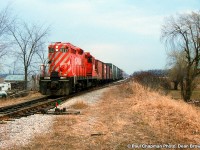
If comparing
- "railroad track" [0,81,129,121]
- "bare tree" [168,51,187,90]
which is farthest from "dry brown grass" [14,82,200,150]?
"bare tree" [168,51,187,90]

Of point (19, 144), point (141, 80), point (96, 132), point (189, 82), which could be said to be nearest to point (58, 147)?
point (19, 144)

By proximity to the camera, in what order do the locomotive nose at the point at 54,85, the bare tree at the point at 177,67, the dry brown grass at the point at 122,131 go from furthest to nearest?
1. the bare tree at the point at 177,67
2. the locomotive nose at the point at 54,85
3. the dry brown grass at the point at 122,131

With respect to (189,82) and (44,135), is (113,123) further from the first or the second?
(189,82)

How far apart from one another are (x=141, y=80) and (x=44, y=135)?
2521 cm

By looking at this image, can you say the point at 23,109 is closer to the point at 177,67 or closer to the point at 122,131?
the point at 122,131

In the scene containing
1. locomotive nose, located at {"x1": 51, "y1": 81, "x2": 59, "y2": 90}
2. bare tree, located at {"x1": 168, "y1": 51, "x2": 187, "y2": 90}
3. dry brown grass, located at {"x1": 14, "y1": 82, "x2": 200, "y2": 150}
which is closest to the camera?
dry brown grass, located at {"x1": 14, "y1": 82, "x2": 200, "y2": 150}

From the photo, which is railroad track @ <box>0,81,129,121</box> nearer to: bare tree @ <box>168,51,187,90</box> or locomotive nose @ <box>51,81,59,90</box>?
locomotive nose @ <box>51,81,59,90</box>

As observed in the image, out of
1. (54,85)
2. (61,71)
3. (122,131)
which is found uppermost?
Answer: (61,71)

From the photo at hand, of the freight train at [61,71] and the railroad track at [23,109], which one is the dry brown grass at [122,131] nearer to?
the railroad track at [23,109]

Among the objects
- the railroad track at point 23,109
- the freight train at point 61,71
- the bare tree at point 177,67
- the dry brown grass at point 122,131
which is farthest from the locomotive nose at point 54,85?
the bare tree at point 177,67

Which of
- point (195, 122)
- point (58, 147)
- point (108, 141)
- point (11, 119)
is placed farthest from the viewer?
point (11, 119)

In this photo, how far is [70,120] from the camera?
1020 centimetres

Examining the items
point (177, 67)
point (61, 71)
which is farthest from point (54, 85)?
point (177, 67)

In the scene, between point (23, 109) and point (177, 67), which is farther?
point (177, 67)
